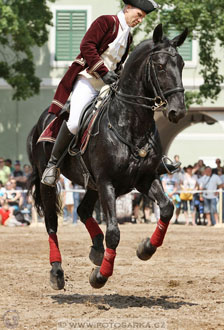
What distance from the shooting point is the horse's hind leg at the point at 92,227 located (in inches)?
360

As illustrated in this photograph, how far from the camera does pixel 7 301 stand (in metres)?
8.68

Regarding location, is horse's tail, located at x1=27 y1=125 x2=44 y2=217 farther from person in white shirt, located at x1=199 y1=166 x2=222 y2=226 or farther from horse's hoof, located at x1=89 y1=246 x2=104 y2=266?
person in white shirt, located at x1=199 y1=166 x2=222 y2=226

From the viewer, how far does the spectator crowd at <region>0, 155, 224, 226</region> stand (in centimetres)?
2297

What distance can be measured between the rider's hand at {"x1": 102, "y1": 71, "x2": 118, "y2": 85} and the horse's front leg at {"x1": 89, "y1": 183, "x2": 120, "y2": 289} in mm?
1078

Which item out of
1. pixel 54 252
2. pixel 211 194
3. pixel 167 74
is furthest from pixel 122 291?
pixel 211 194

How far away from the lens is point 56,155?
938cm

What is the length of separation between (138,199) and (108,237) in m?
16.5

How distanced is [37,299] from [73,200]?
48.9 ft

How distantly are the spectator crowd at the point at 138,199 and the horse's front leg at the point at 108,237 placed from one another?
46.6 ft

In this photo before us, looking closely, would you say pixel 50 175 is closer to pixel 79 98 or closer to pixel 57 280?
pixel 79 98

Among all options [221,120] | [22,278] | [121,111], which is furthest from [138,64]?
[221,120]

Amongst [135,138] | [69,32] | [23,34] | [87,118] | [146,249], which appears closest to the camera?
[135,138]

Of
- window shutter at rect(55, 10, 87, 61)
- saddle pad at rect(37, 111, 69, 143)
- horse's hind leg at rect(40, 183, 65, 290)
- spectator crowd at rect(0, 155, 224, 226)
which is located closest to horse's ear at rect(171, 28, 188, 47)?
saddle pad at rect(37, 111, 69, 143)

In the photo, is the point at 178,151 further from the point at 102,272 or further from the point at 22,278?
the point at 102,272
